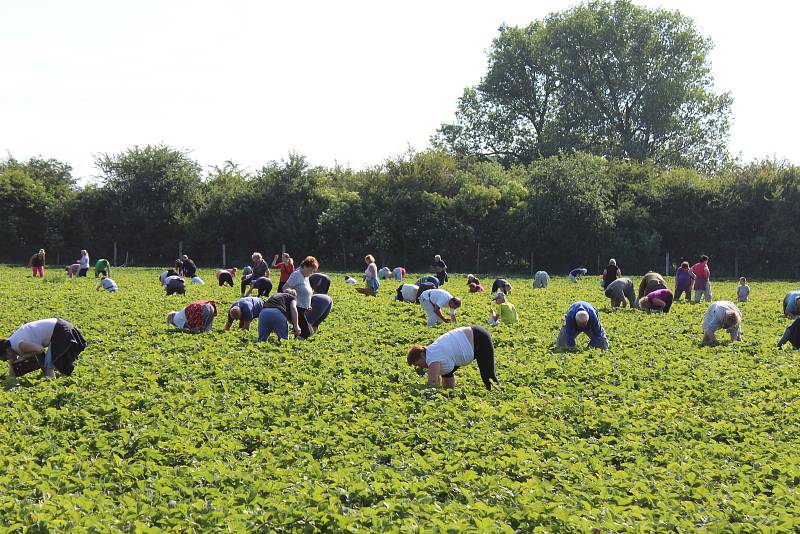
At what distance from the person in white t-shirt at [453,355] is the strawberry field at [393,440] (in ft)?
1.03

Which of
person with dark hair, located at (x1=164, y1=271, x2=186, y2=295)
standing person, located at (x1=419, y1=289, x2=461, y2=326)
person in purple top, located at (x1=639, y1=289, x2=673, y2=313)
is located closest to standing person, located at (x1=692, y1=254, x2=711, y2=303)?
person in purple top, located at (x1=639, y1=289, x2=673, y2=313)

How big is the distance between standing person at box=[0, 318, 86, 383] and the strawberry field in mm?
223

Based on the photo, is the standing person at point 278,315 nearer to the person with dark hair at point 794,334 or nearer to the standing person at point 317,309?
the standing person at point 317,309

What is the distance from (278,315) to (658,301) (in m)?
9.95

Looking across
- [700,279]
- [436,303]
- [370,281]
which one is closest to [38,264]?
[370,281]

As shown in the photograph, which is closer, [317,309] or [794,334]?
[794,334]

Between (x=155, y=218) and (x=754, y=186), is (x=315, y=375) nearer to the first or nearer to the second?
(x=754, y=186)

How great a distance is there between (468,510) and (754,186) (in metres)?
40.9

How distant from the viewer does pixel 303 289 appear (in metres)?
14.2

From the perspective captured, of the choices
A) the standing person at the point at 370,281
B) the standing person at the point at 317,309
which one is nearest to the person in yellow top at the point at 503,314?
the standing person at the point at 317,309

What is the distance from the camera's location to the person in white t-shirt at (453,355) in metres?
10.0

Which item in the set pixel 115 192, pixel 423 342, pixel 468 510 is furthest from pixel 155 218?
pixel 468 510

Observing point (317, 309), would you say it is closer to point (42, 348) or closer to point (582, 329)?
point (582, 329)

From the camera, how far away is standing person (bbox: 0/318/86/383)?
34.0 ft
